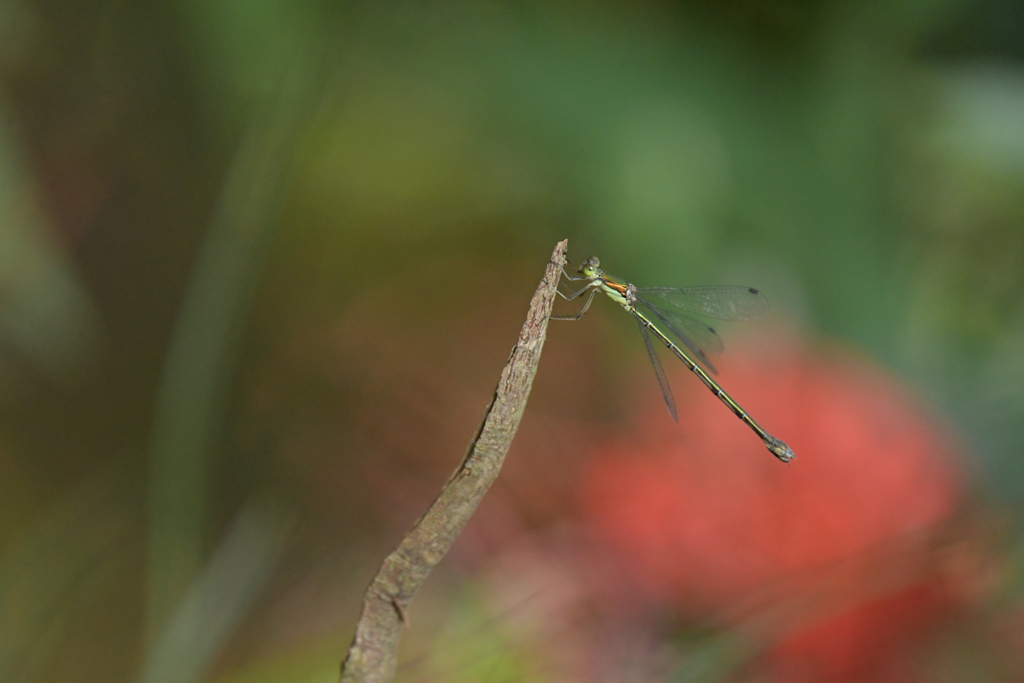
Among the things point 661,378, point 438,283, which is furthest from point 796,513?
point 438,283

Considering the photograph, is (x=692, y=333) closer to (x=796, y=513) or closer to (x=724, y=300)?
(x=724, y=300)

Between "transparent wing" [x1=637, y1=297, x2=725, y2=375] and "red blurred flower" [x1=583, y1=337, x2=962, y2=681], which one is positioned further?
"transparent wing" [x1=637, y1=297, x2=725, y2=375]

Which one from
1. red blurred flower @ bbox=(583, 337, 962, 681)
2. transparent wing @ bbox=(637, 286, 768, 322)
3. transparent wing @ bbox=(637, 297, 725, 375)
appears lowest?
red blurred flower @ bbox=(583, 337, 962, 681)

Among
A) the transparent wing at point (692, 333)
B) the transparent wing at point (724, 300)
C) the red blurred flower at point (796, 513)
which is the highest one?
the transparent wing at point (724, 300)

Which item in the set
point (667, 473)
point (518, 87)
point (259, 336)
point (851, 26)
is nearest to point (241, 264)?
point (259, 336)

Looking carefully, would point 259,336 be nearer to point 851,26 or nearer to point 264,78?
A: point 264,78

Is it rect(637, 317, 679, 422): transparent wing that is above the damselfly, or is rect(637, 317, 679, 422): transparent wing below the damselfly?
below
